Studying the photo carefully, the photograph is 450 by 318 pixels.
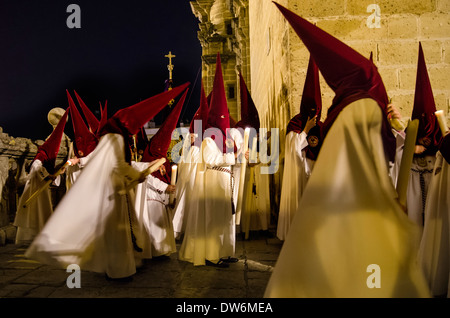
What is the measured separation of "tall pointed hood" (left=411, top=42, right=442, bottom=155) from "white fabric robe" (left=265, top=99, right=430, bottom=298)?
7.44 ft

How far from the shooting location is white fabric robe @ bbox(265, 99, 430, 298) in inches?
76.0

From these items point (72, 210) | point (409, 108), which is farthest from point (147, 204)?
point (409, 108)

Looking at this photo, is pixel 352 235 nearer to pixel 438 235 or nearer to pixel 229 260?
pixel 438 235

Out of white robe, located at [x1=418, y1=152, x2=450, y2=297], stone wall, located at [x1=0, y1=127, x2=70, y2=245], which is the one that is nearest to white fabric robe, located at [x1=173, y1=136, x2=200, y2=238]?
stone wall, located at [x1=0, y1=127, x2=70, y2=245]

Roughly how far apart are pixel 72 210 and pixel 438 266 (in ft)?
12.0

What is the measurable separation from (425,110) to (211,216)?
2980 mm

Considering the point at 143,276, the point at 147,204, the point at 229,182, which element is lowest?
the point at 143,276

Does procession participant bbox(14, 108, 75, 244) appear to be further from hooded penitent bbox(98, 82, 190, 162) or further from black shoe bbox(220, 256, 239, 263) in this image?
black shoe bbox(220, 256, 239, 263)

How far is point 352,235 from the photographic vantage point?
198 centimetres

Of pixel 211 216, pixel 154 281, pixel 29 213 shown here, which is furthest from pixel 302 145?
pixel 29 213

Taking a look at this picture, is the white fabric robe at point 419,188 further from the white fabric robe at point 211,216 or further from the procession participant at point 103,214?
the procession participant at point 103,214

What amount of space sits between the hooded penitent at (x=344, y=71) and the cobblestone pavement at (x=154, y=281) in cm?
200
